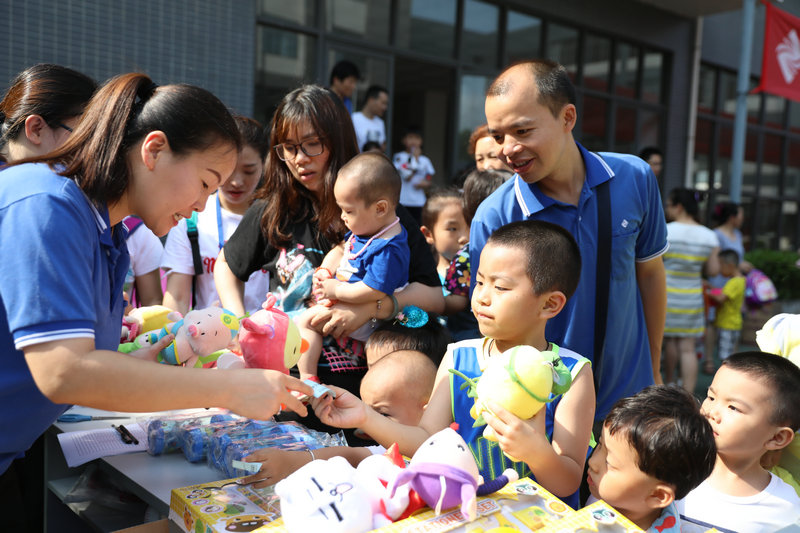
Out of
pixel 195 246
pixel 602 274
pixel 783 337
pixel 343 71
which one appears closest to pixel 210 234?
pixel 195 246

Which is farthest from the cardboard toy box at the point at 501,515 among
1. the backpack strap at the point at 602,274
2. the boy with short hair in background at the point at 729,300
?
the boy with short hair in background at the point at 729,300

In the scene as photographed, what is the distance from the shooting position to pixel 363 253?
94.3 inches

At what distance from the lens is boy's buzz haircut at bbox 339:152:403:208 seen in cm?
238

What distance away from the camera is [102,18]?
5.22 metres

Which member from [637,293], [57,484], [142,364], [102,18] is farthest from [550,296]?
[102,18]

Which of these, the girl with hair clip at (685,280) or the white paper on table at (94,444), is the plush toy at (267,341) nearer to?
the white paper on table at (94,444)

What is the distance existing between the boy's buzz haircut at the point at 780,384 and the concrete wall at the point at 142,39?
4257 mm

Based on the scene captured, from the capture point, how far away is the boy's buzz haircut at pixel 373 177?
238 cm

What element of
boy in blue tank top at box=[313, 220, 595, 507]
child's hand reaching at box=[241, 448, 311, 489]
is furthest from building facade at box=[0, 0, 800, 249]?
child's hand reaching at box=[241, 448, 311, 489]

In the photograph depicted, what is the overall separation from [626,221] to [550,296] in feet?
2.22

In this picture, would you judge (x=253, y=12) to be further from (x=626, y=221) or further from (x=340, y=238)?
(x=626, y=221)

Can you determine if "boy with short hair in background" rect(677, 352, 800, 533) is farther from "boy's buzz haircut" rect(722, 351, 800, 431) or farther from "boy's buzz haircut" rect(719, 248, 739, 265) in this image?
"boy's buzz haircut" rect(719, 248, 739, 265)

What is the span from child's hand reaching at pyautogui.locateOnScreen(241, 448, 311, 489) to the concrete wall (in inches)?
149

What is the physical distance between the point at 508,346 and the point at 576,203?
29.0 inches
